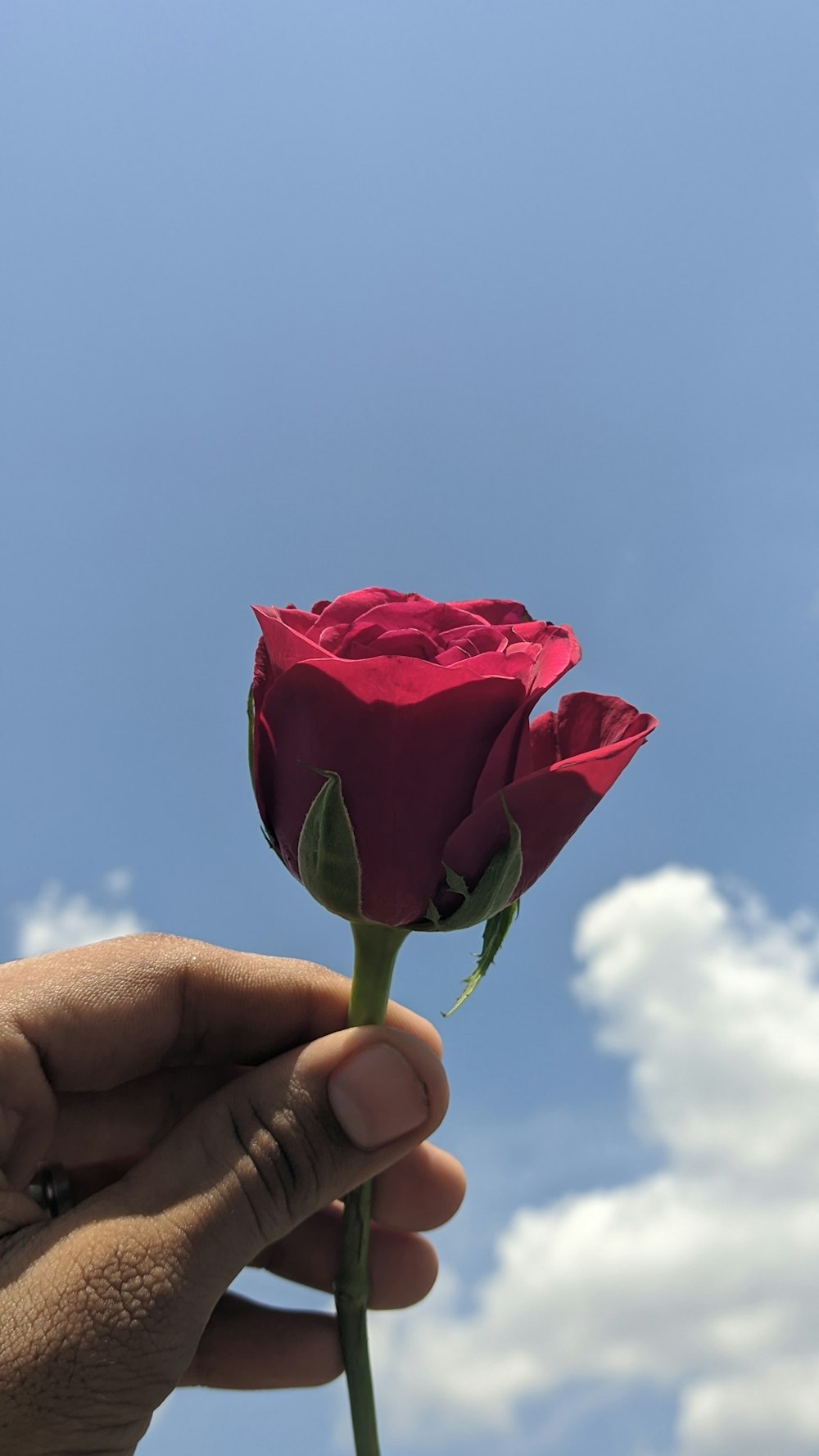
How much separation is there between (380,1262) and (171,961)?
130cm

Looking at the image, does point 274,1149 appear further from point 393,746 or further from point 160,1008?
point 393,746

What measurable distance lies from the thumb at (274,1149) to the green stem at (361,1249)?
0.06 m

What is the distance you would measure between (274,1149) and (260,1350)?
4.85 ft

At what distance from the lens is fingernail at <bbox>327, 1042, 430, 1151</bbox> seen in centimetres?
204

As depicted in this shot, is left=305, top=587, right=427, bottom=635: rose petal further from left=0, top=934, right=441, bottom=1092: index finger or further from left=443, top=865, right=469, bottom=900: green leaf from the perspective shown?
left=0, top=934, right=441, bottom=1092: index finger

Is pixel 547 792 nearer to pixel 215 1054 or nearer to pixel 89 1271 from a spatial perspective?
pixel 89 1271

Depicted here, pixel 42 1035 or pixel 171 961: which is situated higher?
pixel 171 961

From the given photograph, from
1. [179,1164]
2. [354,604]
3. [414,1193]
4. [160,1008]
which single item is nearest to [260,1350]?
[414,1193]

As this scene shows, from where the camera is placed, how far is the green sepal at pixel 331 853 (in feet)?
5.41

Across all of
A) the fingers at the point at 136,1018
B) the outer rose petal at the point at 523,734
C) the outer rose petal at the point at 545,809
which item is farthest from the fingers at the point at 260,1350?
the outer rose petal at the point at 523,734

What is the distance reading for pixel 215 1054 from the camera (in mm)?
2879

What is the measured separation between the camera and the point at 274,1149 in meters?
2.03

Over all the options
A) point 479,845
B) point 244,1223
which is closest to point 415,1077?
point 244,1223

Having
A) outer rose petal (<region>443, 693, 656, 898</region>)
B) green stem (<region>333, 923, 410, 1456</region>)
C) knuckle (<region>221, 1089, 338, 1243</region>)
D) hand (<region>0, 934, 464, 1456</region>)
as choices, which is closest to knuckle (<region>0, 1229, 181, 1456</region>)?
hand (<region>0, 934, 464, 1456</region>)
